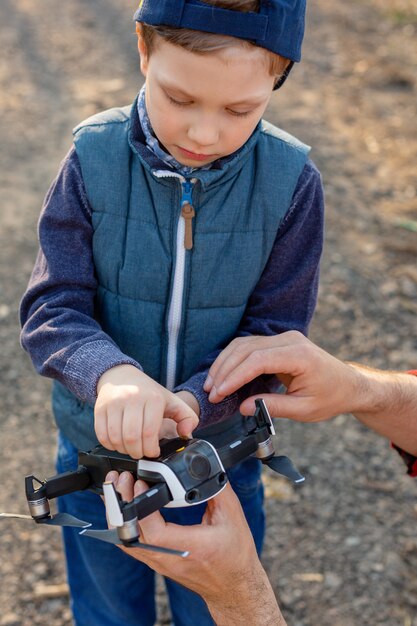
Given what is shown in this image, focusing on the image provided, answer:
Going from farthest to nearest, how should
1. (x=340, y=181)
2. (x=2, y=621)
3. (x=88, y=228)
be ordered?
(x=340, y=181), (x=2, y=621), (x=88, y=228)

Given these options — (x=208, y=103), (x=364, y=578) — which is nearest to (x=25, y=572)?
(x=364, y=578)

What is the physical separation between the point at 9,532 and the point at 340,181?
2.90m

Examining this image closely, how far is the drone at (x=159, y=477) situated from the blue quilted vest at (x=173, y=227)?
0.30 m

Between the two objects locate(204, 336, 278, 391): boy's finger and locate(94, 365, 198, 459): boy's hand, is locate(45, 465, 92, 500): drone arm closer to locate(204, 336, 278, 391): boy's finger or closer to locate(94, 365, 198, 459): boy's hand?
locate(94, 365, 198, 459): boy's hand

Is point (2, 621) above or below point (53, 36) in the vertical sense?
below

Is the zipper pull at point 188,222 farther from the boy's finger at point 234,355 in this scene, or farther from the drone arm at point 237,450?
the drone arm at point 237,450

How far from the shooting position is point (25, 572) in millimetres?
2715

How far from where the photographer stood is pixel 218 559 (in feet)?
5.51

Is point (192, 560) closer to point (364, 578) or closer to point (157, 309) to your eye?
point (157, 309)

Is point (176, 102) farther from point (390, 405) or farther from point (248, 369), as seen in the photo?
point (390, 405)

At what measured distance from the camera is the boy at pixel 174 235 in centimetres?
152

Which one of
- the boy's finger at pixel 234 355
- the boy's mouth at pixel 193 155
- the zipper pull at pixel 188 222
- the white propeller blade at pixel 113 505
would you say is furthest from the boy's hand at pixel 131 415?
the boy's mouth at pixel 193 155

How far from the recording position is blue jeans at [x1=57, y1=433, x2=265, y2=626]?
204 centimetres

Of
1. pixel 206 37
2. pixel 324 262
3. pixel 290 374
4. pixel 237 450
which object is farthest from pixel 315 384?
pixel 324 262
